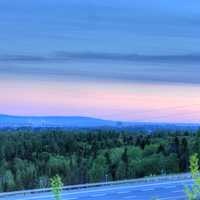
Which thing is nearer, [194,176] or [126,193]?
[194,176]

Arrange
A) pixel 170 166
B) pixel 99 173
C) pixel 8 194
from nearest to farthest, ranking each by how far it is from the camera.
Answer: pixel 8 194, pixel 99 173, pixel 170 166

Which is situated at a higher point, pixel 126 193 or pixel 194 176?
pixel 194 176

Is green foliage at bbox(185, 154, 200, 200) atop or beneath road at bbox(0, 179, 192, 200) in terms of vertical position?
atop

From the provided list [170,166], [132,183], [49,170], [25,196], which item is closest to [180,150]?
[170,166]

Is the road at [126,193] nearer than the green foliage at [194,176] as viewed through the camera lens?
No

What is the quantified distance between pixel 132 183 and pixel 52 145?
239 ft

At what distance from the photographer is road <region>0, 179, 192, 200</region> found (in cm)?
3099

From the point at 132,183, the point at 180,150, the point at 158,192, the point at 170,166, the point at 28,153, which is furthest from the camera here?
the point at 28,153

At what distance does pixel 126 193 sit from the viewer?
33.2m

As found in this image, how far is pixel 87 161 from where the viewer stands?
77062 millimetres

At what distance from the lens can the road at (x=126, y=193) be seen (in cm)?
3099

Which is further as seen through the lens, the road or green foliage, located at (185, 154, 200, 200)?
the road

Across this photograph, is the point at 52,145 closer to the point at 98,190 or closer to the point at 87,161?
the point at 87,161

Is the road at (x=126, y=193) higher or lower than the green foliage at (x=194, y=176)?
lower
